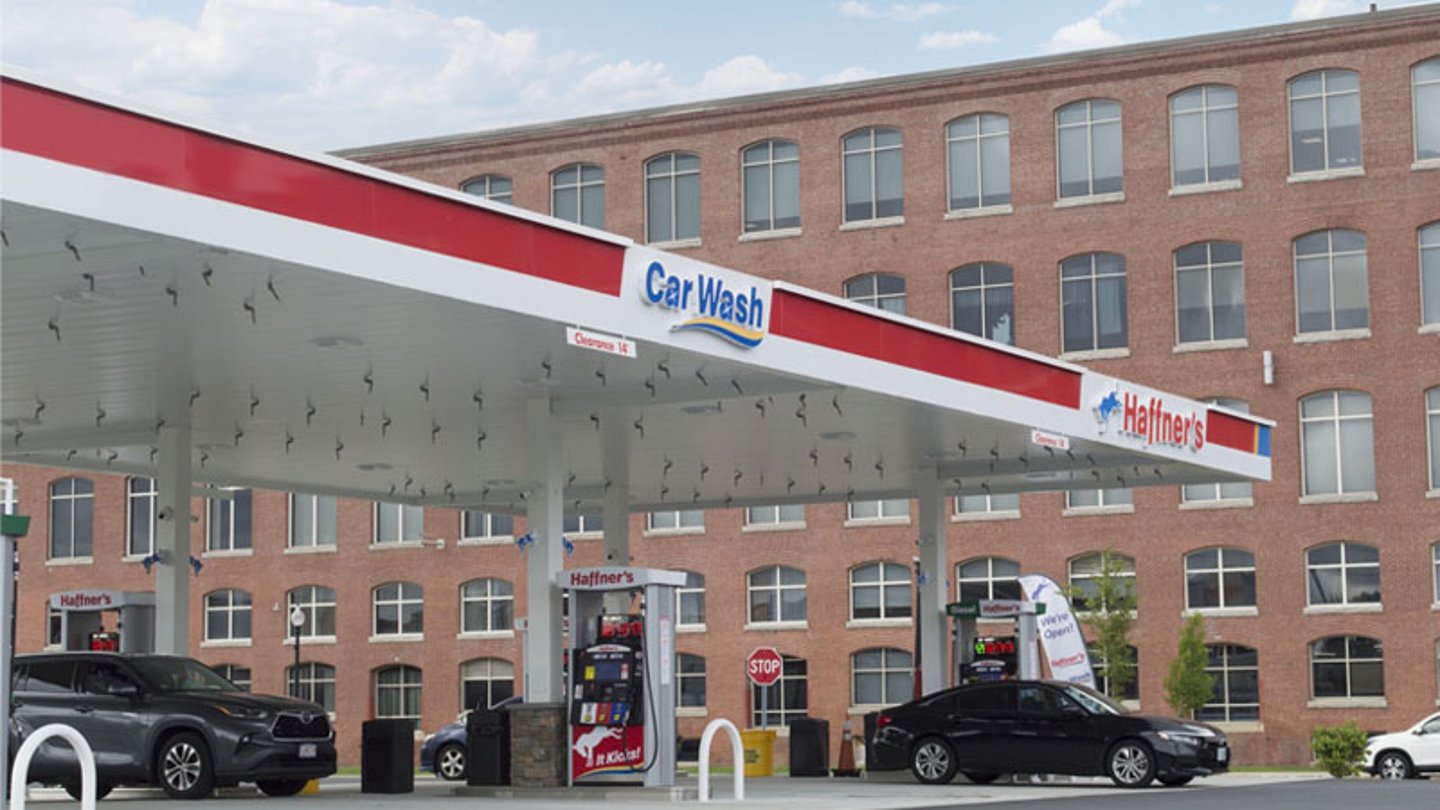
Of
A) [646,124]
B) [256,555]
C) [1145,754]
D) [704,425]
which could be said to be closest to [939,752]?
[1145,754]

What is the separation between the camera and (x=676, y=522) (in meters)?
58.7

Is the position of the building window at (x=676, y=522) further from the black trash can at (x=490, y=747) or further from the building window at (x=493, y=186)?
the black trash can at (x=490, y=747)

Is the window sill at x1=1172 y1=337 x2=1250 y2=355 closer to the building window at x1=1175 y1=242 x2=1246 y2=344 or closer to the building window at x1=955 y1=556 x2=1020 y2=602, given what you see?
the building window at x1=1175 y1=242 x2=1246 y2=344

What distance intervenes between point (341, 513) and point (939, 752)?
34.8m

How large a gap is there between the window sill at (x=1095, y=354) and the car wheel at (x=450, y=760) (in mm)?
23822

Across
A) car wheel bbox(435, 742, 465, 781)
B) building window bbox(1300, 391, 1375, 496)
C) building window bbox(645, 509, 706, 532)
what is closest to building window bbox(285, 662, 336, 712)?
building window bbox(645, 509, 706, 532)

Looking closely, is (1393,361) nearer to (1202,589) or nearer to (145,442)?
(1202,589)

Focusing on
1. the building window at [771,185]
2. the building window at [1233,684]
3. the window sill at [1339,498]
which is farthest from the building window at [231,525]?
the window sill at [1339,498]

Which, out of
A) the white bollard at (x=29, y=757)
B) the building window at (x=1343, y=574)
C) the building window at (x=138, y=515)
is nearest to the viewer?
the white bollard at (x=29, y=757)

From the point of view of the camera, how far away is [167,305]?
2098 centimetres

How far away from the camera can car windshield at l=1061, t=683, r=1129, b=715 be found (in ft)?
99.0

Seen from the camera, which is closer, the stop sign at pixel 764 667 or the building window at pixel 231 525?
the stop sign at pixel 764 667

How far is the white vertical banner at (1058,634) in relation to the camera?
37406 millimetres

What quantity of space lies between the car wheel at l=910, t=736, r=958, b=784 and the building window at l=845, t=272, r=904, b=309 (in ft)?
85.3
